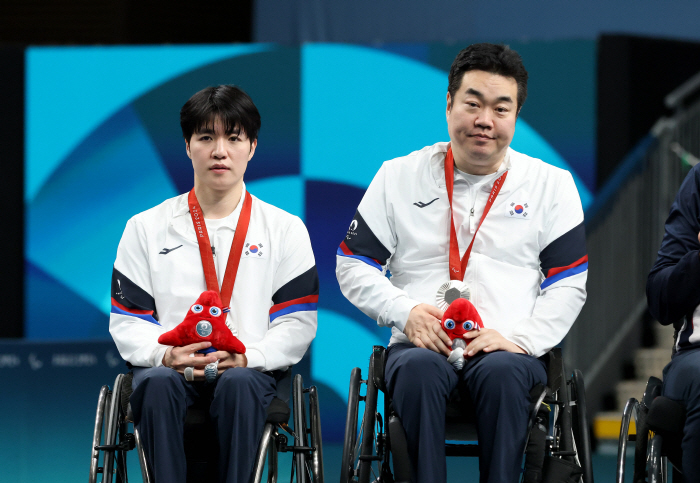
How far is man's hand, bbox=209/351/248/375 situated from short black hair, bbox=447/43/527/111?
1141 millimetres

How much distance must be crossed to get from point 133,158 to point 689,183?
13.5ft

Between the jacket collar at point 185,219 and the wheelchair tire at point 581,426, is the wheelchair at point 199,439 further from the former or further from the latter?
the wheelchair tire at point 581,426

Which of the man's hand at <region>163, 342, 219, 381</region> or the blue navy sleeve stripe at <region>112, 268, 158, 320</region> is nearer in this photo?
the man's hand at <region>163, 342, 219, 381</region>

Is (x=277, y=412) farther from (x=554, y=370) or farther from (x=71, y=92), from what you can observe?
(x=71, y=92)

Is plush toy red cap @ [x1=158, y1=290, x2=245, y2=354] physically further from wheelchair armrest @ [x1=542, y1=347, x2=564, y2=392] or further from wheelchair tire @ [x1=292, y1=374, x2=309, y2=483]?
wheelchair armrest @ [x1=542, y1=347, x2=564, y2=392]

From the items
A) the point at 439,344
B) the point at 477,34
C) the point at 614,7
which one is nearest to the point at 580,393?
the point at 439,344

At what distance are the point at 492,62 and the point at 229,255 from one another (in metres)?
1.09

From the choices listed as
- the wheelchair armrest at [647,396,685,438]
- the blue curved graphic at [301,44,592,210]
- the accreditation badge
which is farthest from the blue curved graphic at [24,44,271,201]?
the wheelchair armrest at [647,396,685,438]

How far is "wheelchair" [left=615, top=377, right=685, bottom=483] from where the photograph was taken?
2627mm

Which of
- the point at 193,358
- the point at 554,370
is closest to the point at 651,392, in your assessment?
→ the point at 554,370

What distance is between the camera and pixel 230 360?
289 centimetres

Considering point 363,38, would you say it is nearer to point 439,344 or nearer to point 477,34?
point 477,34

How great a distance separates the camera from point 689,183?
2988mm

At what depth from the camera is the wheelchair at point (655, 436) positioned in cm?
263
